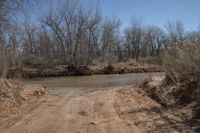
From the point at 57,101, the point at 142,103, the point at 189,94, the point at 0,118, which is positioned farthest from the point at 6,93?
the point at 189,94

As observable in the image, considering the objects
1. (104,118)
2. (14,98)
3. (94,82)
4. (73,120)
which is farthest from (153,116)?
(94,82)

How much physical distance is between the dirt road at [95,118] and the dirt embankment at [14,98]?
53 centimetres

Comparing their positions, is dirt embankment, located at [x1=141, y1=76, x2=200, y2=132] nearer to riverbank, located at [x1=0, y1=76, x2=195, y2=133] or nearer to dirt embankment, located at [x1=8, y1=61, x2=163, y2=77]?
riverbank, located at [x1=0, y1=76, x2=195, y2=133]

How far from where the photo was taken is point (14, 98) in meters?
13.6

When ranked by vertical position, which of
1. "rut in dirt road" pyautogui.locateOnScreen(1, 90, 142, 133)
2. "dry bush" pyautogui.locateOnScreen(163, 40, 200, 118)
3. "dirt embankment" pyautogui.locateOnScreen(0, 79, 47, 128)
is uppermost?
"dry bush" pyautogui.locateOnScreen(163, 40, 200, 118)

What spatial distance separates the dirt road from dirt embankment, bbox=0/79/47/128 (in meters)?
0.53

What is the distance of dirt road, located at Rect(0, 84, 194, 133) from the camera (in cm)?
863

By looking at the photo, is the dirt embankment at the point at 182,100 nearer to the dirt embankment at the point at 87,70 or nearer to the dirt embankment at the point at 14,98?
the dirt embankment at the point at 14,98

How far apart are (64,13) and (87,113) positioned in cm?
3114

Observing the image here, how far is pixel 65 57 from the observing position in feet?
141

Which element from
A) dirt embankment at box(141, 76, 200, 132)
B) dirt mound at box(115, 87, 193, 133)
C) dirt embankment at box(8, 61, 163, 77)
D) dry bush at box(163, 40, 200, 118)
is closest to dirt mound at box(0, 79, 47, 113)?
dirt mound at box(115, 87, 193, 133)

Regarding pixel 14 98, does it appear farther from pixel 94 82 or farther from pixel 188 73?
pixel 94 82

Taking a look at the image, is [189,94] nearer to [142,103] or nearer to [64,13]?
[142,103]

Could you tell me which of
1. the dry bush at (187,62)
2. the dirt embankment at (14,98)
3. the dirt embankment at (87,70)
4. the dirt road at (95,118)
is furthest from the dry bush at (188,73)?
the dirt embankment at (87,70)
